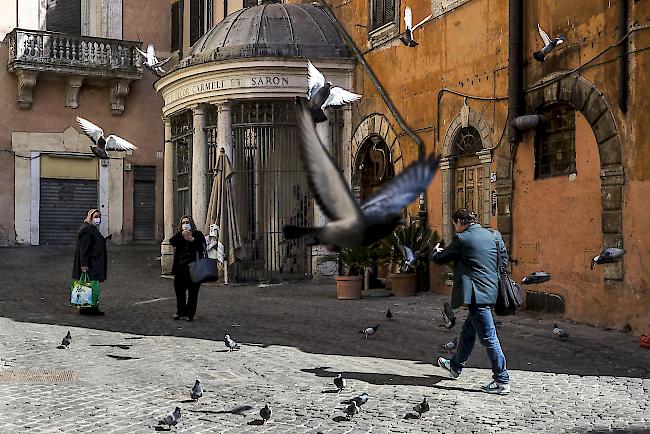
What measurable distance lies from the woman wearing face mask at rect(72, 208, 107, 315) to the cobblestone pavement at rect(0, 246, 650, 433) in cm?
72

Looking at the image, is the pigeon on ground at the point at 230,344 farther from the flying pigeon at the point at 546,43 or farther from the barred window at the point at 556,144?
the flying pigeon at the point at 546,43

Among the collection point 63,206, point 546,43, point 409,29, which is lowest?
point 63,206

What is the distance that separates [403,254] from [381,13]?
559 centimetres

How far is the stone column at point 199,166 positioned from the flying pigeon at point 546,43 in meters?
8.90

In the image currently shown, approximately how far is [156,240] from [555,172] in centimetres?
1662

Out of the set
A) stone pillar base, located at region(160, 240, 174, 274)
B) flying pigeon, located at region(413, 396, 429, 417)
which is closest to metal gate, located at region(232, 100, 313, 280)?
stone pillar base, located at region(160, 240, 174, 274)

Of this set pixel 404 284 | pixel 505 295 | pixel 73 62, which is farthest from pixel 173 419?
pixel 73 62

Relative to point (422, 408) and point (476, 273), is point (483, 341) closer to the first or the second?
point (476, 273)

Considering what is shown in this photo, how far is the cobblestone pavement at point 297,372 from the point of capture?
6.13m

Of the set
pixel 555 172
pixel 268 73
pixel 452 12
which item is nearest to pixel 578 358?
pixel 555 172

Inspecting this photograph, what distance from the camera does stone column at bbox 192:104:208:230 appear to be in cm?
1847

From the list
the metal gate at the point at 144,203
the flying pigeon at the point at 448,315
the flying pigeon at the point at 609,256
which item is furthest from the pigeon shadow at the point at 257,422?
the metal gate at the point at 144,203

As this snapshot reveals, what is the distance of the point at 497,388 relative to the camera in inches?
280

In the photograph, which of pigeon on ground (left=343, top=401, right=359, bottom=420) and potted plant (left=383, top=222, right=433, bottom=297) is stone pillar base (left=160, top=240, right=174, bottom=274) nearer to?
potted plant (left=383, top=222, right=433, bottom=297)
